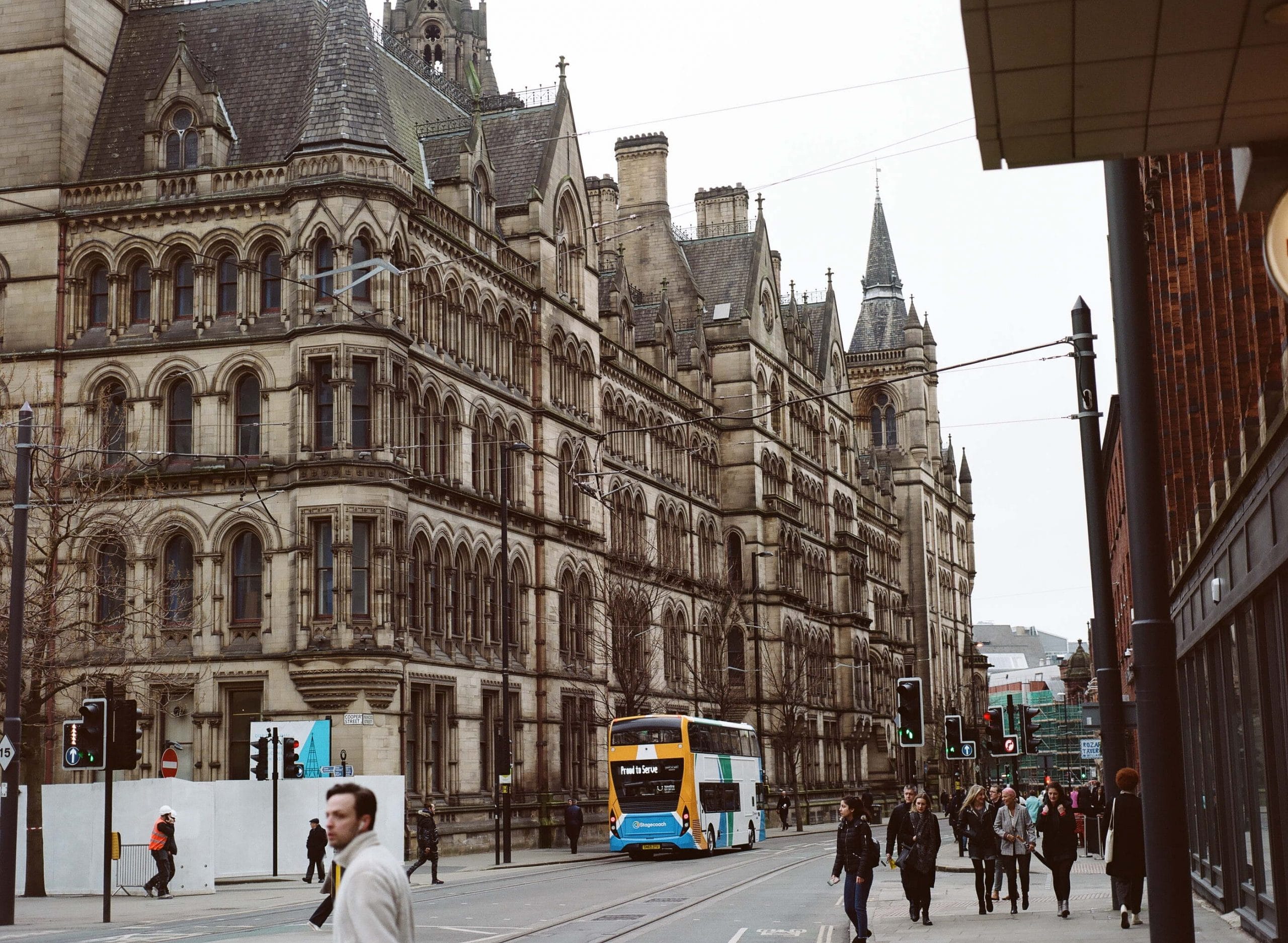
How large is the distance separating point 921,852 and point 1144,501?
12261 millimetres

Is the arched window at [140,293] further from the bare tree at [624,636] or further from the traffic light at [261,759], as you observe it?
the bare tree at [624,636]

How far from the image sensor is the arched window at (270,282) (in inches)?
1727

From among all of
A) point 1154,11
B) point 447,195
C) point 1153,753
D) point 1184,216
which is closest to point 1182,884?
point 1153,753

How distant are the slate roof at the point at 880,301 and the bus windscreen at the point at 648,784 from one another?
80.6m

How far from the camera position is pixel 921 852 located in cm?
2198

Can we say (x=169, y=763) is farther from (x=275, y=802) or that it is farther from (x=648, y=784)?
(x=648, y=784)

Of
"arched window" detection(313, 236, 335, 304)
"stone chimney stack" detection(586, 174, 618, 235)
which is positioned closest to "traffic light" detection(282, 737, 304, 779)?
"arched window" detection(313, 236, 335, 304)

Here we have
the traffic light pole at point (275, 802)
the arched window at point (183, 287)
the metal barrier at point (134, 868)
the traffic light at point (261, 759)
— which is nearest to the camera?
the metal barrier at point (134, 868)

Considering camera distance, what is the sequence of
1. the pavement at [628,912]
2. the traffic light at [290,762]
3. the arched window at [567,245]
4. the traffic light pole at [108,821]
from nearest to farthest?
the pavement at [628,912], the traffic light pole at [108,821], the traffic light at [290,762], the arched window at [567,245]

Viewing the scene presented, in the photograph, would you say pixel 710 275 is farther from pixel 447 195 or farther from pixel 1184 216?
pixel 1184 216

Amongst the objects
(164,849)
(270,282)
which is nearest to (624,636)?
(270,282)

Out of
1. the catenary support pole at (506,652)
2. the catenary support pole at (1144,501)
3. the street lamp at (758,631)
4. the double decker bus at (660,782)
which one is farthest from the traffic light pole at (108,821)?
the street lamp at (758,631)

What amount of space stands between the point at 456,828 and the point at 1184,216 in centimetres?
2982

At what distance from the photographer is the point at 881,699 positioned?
98.6m
